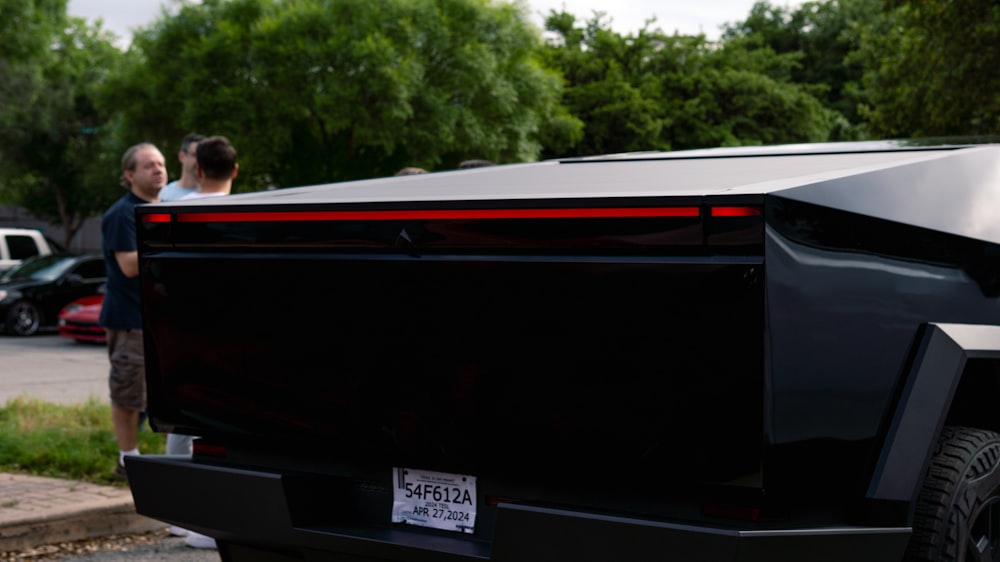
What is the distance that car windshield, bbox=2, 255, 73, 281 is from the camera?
72.2 feet

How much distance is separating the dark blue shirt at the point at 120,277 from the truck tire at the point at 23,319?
15976mm

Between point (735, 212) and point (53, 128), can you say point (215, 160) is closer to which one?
point (735, 212)

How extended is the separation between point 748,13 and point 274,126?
31024mm

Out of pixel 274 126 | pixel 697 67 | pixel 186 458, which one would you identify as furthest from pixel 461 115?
pixel 186 458

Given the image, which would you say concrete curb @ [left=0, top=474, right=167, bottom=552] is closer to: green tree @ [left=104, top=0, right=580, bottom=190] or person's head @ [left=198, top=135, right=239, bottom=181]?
person's head @ [left=198, top=135, right=239, bottom=181]

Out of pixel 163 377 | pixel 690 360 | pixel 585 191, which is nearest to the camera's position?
pixel 690 360

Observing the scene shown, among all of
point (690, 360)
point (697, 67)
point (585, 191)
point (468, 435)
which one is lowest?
point (468, 435)

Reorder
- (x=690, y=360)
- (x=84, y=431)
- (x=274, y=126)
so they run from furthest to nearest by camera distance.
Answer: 1. (x=274, y=126)
2. (x=84, y=431)
3. (x=690, y=360)

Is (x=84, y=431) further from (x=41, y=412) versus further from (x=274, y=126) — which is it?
(x=274, y=126)

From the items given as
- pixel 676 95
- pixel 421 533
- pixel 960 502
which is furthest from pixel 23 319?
pixel 676 95

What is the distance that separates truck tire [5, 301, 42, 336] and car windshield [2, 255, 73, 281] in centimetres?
65

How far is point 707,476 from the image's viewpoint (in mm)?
2910

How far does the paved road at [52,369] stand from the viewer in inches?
495

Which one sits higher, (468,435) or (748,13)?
(748,13)
